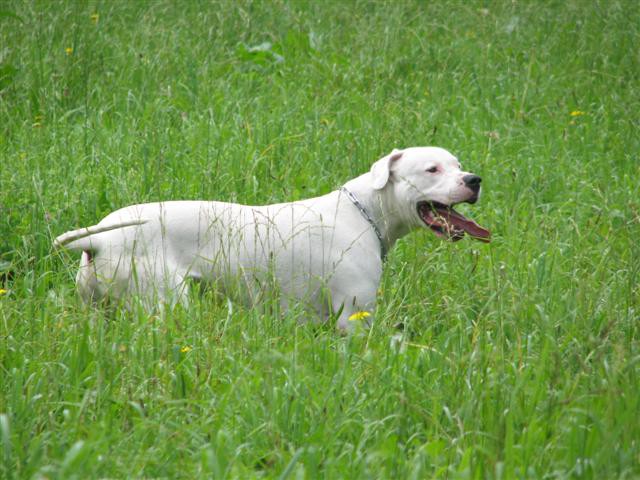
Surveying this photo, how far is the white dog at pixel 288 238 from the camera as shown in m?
4.01

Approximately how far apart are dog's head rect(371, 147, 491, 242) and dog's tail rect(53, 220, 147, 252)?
117 centimetres

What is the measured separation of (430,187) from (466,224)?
0.77 feet

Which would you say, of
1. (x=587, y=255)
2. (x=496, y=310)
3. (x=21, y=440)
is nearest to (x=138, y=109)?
(x=587, y=255)

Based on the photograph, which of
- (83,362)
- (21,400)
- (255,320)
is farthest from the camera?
(255,320)

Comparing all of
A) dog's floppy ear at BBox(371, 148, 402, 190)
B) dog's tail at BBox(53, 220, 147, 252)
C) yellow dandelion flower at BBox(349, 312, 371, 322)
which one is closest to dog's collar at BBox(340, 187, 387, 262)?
dog's floppy ear at BBox(371, 148, 402, 190)

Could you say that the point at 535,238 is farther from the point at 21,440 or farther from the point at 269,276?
the point at 21,440

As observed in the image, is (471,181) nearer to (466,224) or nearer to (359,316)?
(466,224)

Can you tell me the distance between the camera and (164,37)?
26.1 ft

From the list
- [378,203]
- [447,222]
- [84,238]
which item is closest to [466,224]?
[447,222]

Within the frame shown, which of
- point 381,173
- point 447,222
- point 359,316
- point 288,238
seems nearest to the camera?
point 359,316

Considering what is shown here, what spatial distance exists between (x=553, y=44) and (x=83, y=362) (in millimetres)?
6231

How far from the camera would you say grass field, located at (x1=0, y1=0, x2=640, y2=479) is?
276 centimetres

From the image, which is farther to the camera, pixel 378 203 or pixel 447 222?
pixel 378 203

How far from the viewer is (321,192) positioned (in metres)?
5.63
